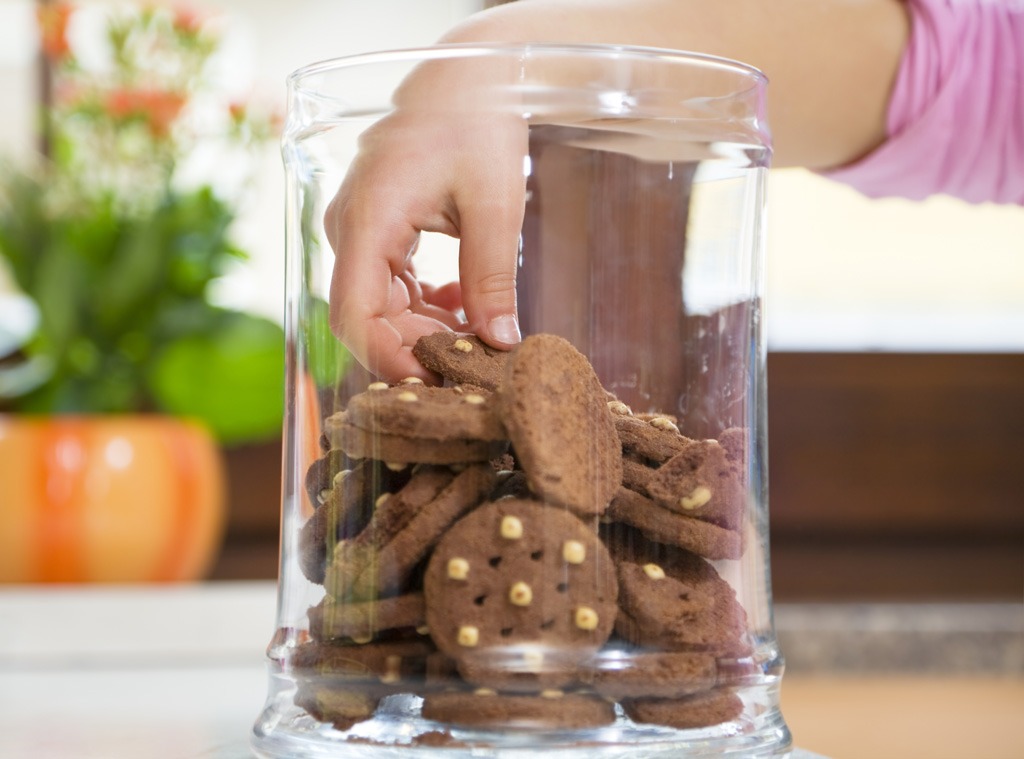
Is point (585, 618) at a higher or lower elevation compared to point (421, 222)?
lower

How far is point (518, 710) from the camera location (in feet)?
1.25

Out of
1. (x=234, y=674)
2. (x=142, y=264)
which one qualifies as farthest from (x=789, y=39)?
(x=142, y=264)

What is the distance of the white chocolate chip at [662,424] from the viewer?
17.4 inches

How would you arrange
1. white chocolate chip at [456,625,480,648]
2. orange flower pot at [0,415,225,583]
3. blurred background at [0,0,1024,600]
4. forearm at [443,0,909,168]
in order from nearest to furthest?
white chocolate chip at [456,625,480,648], forearm at [443,0,909,168], orange flower pot at [0,415,225,583], blurred background at [0,0,1024,600]

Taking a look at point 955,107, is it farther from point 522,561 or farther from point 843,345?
point 843,345

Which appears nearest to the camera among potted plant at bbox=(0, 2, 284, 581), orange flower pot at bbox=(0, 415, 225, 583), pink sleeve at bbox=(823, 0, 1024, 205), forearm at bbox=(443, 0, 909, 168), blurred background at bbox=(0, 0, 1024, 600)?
forearm at bbox=(443, 0, 909, 168)

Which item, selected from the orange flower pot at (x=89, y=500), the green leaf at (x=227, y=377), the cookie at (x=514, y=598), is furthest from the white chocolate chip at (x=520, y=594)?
the green leaf at (x=227, y=377)

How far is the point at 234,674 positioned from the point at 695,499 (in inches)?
22.7

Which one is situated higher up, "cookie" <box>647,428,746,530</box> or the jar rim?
the jar rim

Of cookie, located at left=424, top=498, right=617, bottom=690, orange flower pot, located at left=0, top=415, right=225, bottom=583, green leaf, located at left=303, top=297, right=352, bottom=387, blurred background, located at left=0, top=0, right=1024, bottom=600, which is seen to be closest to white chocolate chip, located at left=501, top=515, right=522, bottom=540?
cookie, located at left=424, top=498, right=617, bottom=690

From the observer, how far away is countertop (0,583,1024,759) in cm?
57

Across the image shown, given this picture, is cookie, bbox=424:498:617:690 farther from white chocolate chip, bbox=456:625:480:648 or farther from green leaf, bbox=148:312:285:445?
green leaf, bbox=148:312:285:445

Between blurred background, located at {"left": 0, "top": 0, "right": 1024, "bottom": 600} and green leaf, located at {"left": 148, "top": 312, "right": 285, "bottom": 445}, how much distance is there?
0.47ft

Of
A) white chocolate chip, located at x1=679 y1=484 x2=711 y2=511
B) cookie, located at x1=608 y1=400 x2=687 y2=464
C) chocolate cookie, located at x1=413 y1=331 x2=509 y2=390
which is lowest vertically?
white chocolate chip, located at x1=679 y1=484 x2=711 y2=511
